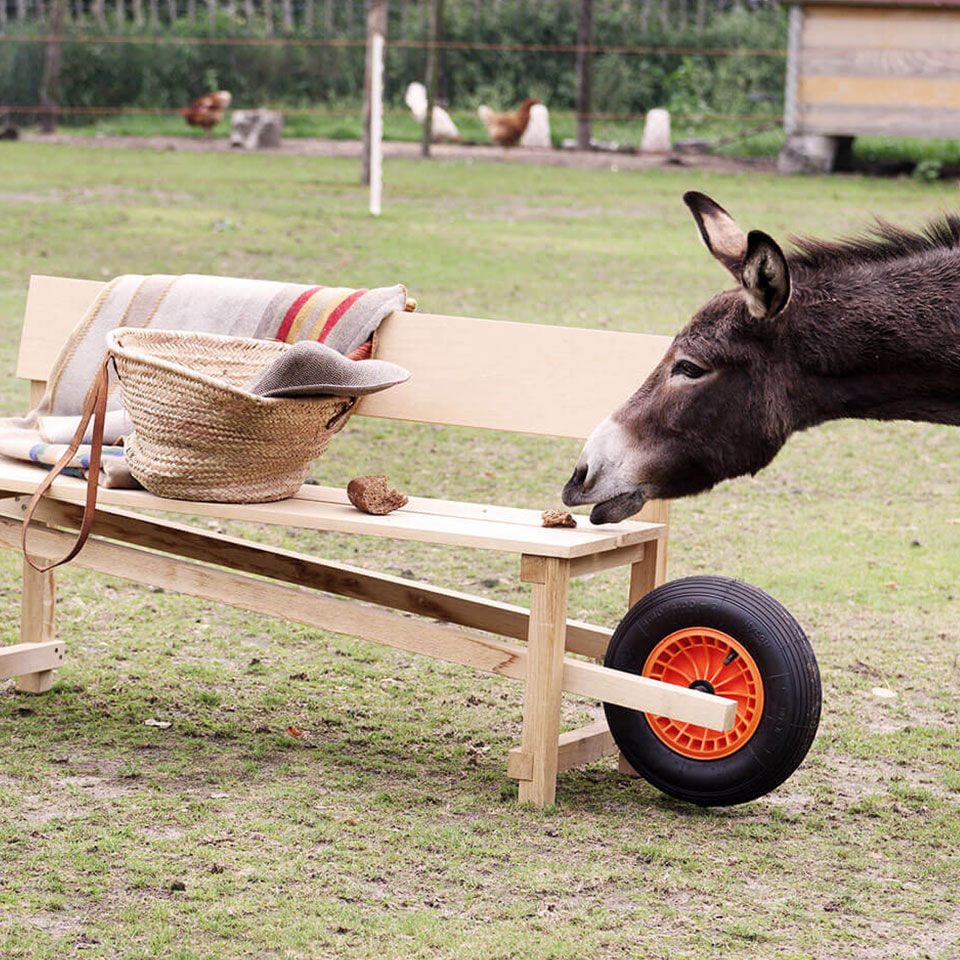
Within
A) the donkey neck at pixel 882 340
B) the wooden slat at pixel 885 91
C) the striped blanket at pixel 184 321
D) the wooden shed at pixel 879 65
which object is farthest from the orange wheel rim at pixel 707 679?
the wooden slat at pixel 885 91

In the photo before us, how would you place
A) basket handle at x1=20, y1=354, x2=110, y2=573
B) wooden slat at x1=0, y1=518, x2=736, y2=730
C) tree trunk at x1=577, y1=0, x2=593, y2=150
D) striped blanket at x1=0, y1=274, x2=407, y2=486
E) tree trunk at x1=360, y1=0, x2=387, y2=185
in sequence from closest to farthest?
1. wooden slat at x1=0, y1=518, x2=736, y2=730
2. basket handle at x1=20, y1=354, x2=110, y2=573
3. striped blanket at x1=0, y1=274, x2=407, y2=486
4. tree trunk at x1=360, y1=0, x2=387, y2=185
5. tree trunk at x1=577, y1=0, x2=593, y2=150

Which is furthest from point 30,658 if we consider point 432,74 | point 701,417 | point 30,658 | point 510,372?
point 432,74

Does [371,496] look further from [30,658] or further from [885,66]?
[885,66]

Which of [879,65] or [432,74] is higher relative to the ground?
[879,65]

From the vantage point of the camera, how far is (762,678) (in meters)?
3.81

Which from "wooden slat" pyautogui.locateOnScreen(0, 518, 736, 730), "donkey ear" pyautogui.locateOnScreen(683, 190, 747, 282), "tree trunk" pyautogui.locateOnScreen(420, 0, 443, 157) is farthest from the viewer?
"tree trunk" pyautogui.locateOnScreen(420, 0, 443, 157)

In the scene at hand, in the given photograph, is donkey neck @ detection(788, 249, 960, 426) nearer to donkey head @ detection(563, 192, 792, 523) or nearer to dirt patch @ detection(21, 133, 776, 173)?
donkey head @ detection(563, 192, 792, 523)

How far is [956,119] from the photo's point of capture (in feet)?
70.6

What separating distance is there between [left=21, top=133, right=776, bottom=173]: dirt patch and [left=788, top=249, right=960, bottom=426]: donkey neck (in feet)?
65.3

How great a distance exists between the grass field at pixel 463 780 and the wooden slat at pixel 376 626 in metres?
0.32

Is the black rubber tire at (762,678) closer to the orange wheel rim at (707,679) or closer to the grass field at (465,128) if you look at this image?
the orange wheel rim at (707,679)

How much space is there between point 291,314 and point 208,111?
2323cm

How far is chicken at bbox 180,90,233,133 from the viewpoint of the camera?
87.2 feet

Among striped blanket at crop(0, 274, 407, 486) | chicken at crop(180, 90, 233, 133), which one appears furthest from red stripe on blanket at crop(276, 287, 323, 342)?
chicken at crop(180, 90, 233, 133)
